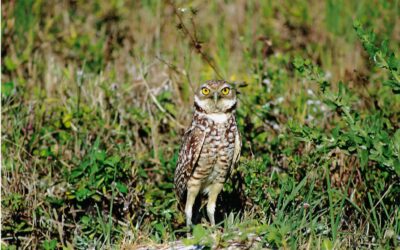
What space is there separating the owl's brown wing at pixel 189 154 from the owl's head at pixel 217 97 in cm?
15

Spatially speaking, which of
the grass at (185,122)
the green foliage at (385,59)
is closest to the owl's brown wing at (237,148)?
the grass at (185,122)

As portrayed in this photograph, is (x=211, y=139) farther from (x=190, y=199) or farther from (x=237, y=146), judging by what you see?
(x=190, y=199)

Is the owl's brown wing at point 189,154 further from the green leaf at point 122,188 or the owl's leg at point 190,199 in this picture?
the green leaf at point 122,188

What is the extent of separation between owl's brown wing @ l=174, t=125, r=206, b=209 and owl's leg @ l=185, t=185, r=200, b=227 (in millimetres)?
44

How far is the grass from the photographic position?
4.69 metres

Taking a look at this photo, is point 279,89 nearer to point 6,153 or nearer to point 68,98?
point 68,98

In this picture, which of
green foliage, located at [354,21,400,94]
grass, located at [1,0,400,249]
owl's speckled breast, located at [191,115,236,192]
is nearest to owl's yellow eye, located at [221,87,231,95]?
owl's speckled breast, located at [191,115,236,192]

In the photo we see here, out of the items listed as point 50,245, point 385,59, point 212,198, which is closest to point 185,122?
point 212,198

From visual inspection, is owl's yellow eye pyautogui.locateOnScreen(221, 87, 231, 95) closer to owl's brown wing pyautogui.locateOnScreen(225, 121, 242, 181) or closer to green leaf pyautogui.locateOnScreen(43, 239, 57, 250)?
owl's brown wing pyautogui.locateOnScreen(225, 121, 242, 181)

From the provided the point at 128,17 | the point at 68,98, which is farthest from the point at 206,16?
the point at 68,98

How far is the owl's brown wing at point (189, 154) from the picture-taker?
5090 mm

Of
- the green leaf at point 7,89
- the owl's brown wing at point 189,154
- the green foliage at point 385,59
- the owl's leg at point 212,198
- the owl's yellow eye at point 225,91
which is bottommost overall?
the owl's leg at point 212,198

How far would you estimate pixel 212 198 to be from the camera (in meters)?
5.36

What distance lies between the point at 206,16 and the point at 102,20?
42.9 inches
